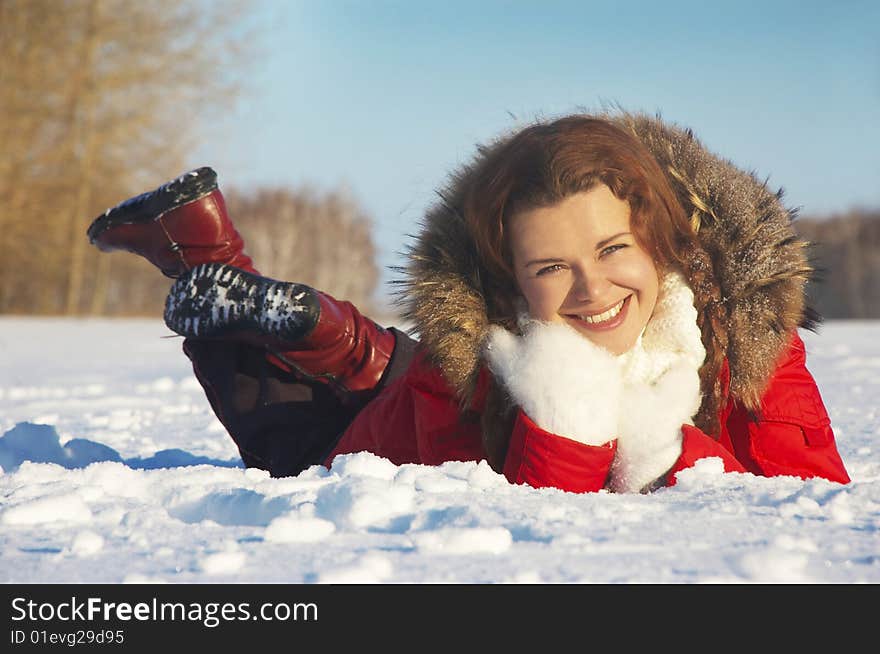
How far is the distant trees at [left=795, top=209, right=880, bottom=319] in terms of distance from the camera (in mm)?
18500

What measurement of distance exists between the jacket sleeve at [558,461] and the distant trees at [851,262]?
18.1m

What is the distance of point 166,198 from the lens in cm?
244

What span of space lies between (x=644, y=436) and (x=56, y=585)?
1095mm

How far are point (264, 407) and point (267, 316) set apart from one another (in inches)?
13.0

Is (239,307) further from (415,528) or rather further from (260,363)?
(415,528)

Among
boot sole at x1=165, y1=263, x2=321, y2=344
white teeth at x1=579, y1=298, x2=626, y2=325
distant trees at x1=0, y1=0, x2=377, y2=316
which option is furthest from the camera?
distant trees at x1=0, y1=0, x2=377, y2=316

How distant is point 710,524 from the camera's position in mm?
1291

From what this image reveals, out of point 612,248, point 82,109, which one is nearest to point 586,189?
point 612,248

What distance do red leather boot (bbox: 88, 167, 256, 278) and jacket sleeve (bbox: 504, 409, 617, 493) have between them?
1.14m

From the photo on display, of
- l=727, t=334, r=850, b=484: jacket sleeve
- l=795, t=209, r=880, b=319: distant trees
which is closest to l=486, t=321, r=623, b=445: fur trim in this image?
l=727, t=334, r=850, b=484: jacket sleeve

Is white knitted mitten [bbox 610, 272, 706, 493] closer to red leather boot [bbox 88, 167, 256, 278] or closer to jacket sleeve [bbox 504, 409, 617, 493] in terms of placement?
jacket sleeve [bbox 504, 409, 617, 493]

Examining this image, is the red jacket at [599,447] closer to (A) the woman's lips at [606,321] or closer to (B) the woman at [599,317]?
(B) the woman at [599,317]
